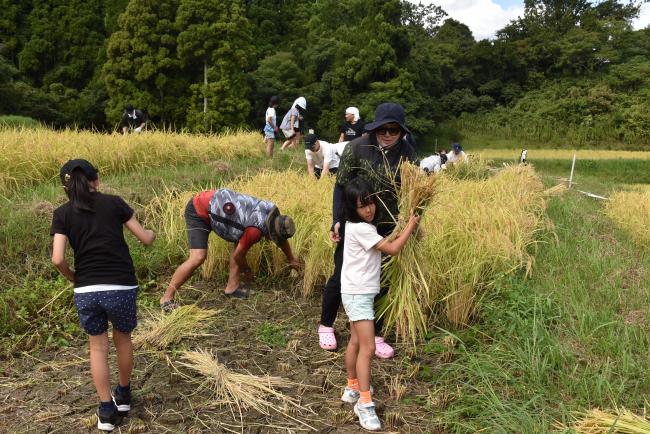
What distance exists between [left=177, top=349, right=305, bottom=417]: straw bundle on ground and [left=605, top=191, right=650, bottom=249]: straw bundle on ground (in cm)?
439

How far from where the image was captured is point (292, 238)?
172 inches

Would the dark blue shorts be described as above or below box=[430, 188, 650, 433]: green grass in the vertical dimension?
above

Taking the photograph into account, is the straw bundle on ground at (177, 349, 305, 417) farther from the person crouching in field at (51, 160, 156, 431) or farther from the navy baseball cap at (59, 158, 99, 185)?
the navy baseball cap at (59, 158, 99, 185)

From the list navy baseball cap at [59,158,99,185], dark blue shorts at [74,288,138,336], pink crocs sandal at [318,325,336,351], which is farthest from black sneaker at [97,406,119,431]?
pink crocs sandal at [318,325,336,351]

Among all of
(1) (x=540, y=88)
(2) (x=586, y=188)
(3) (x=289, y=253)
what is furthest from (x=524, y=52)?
(3) (x=289, y=253)

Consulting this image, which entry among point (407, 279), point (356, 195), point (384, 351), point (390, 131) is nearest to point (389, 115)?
point (390, 131)

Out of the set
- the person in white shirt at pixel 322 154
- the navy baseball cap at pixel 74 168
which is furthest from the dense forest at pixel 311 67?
the navy baseball cap at pixel 74 168

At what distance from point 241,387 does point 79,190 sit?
1269 millimetres

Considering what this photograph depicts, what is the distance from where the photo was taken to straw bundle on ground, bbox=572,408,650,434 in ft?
6.67

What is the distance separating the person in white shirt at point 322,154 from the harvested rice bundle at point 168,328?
9.65 feet

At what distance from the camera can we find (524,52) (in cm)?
3272

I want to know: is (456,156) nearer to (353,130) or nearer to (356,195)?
(353,130)

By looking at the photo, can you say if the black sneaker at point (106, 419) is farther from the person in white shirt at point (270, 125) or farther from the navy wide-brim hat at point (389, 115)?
the person in white shirt at point (270, 125)

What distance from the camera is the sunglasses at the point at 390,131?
2.88 metres
